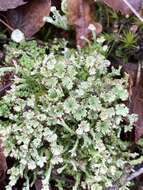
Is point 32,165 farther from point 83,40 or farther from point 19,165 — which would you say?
point 83,40

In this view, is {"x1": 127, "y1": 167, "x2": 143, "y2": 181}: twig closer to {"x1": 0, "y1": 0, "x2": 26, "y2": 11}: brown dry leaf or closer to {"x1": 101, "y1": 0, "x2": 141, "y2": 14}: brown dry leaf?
→ {"x1": 101, "y1": 0, "x2": 141, "y2": 14}: brown dry leaf

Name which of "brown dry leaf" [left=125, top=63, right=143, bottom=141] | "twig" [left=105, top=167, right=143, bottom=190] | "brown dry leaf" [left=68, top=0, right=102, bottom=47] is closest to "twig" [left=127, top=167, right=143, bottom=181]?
"twig" [left=105, top=167, right=143, bottom=190]

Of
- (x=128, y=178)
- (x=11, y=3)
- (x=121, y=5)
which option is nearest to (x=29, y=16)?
(x=11, y=3)

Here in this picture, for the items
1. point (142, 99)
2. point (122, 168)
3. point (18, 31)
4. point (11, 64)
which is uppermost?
point (18, 31)

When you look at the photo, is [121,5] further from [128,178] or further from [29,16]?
[128,178]

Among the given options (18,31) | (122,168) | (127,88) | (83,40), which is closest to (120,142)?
(122,168)

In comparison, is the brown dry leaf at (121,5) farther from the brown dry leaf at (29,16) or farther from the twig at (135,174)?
the twig at (135,174)
